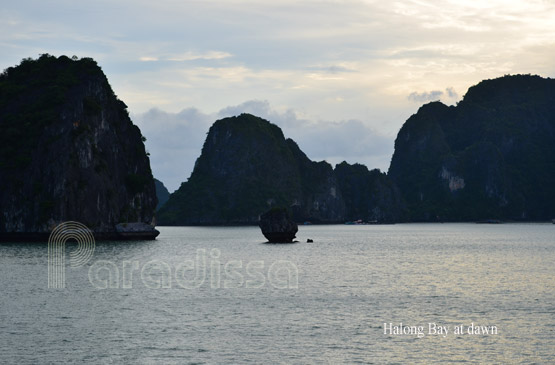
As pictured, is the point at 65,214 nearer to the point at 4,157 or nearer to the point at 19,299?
the point at 4,157

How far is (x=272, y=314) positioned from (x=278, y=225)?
73.2 meters

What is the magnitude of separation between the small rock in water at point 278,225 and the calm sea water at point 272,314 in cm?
3636

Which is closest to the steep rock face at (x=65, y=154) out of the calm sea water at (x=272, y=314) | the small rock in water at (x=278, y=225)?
the small rock in water at (x=278, y=225)

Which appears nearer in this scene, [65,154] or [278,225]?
[278,225]

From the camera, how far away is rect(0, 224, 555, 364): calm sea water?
30531 mm

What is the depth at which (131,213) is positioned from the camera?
139 meters

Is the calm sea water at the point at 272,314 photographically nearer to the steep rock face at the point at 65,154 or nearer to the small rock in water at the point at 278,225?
the small rock in water at the point at 278,225

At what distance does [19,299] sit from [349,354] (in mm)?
27397

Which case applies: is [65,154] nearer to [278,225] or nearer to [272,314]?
[278,225]

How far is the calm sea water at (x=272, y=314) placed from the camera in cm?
3053

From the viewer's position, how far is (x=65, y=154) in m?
125

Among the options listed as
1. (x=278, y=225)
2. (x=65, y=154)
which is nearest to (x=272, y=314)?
(x=278, y=225)

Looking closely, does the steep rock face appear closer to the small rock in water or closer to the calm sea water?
the small rock in water

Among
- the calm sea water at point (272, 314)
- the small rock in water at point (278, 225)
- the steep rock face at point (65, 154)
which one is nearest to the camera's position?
the calm sea water at point (272, 314)
